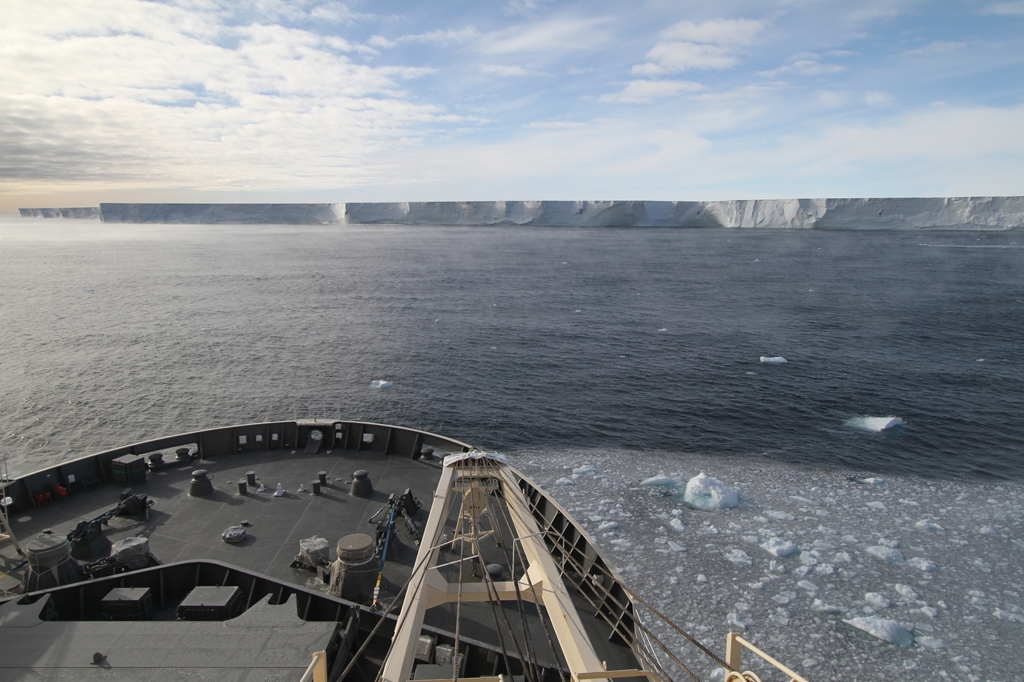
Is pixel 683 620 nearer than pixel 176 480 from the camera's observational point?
No

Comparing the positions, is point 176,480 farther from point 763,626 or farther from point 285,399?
point 285,399

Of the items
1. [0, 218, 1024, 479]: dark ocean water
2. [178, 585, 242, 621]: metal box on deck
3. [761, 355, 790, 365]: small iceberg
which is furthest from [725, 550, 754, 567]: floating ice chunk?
[761, 355, 790, 365]: small iceberg

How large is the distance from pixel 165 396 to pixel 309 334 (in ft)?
42.4

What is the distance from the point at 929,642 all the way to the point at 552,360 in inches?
914

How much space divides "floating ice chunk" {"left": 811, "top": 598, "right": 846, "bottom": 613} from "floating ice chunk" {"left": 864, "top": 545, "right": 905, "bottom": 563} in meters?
2.73

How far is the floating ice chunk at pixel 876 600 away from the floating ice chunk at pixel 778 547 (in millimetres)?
2004

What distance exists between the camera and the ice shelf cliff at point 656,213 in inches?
4291

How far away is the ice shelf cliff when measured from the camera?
358ft

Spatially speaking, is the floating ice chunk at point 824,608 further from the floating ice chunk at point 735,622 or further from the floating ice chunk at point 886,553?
the floating ice chunk at point 886,553

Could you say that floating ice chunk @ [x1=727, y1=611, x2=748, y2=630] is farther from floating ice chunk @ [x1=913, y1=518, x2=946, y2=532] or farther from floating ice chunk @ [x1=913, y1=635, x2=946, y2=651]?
floating ice chunk @ [x1=913, y1=518, x2=946, y2=532]

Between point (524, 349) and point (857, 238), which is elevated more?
point (857, 238)

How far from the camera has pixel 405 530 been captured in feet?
34.2

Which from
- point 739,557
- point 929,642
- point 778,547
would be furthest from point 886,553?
point 739,557

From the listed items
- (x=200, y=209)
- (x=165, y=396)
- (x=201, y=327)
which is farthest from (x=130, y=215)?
(x=165, y=396)
